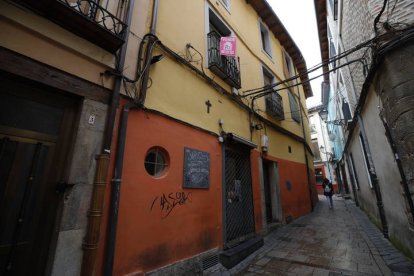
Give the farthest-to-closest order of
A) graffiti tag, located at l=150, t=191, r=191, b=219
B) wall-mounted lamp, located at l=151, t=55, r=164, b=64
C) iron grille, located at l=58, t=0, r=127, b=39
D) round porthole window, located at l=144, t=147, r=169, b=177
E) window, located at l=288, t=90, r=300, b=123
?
window, located at l=288, t=90, r=300, b=123 → wall-mounted lamp, located at l=151, t=55, r=164, b=64 → round porthole window, located at l=144, t=147, r=169, b=177 → graffiti tag, located at l=150, t=191, r=191, b=219 → iron grille, located at l=58, t=0, r=127, b=39

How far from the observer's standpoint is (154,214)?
3459 millimetres

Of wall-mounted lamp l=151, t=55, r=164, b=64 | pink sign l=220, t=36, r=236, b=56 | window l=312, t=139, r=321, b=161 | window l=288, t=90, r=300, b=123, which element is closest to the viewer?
wall-mounted lamp l=151, t=55, r=164, b=64

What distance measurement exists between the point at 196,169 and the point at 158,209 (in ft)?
3.98

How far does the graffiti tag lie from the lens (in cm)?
356

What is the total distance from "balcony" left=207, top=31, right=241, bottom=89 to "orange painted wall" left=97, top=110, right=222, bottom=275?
1.99 metres

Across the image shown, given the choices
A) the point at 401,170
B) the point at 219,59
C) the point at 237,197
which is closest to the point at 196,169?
the point at 237,197

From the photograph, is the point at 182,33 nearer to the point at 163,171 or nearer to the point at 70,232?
the point at 163,171

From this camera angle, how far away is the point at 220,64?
5836 mm

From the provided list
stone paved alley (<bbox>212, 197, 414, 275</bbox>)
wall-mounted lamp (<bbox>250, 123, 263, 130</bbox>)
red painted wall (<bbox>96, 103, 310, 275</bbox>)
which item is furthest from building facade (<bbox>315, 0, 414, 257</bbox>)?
red painted wall (<bbox>96, 103, 310, 275</bbox>)

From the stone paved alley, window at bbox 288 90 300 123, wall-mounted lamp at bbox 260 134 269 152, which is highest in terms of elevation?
window at bbox 288 90 300 123

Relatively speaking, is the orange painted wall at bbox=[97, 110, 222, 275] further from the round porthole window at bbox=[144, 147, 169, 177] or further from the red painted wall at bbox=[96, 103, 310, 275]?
the round porthole window at bbox=[144, 147, 169, 177]

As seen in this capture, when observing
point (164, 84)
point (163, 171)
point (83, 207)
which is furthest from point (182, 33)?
point (83, 207)

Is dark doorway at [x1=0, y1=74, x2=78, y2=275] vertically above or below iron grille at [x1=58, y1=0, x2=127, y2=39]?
below

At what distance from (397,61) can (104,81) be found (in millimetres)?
4937
